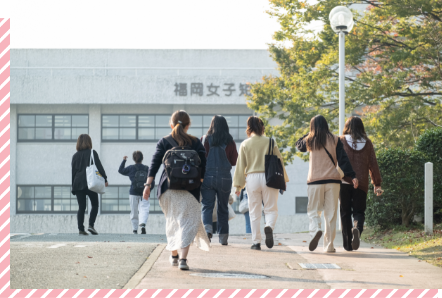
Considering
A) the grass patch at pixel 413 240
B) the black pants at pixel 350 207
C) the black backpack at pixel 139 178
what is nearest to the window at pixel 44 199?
the black backpack at pixel 139 178

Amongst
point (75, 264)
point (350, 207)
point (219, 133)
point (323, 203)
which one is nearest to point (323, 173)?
point (323, 203)

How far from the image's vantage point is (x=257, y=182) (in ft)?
25.7

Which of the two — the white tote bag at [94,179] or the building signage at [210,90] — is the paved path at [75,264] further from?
the building signage at [210,90]

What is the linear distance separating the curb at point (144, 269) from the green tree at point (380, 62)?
8172 mm

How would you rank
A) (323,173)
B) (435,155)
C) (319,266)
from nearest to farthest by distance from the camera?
(319,266)
(323,173)
(435,155)

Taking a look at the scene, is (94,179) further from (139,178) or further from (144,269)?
(144,269)

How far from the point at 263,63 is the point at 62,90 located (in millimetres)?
9379

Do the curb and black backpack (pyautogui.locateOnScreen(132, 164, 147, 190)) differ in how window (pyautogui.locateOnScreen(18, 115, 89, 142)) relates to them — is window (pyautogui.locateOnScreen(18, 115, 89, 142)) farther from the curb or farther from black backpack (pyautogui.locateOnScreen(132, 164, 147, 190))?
the curb

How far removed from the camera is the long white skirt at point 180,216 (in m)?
5.93

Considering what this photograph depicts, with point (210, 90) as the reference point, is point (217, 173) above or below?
below

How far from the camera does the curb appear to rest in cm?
504

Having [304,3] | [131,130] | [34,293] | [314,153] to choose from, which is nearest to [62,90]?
[131,130]

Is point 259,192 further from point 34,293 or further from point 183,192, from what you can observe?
point 34,293

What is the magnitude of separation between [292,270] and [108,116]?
20.6m
